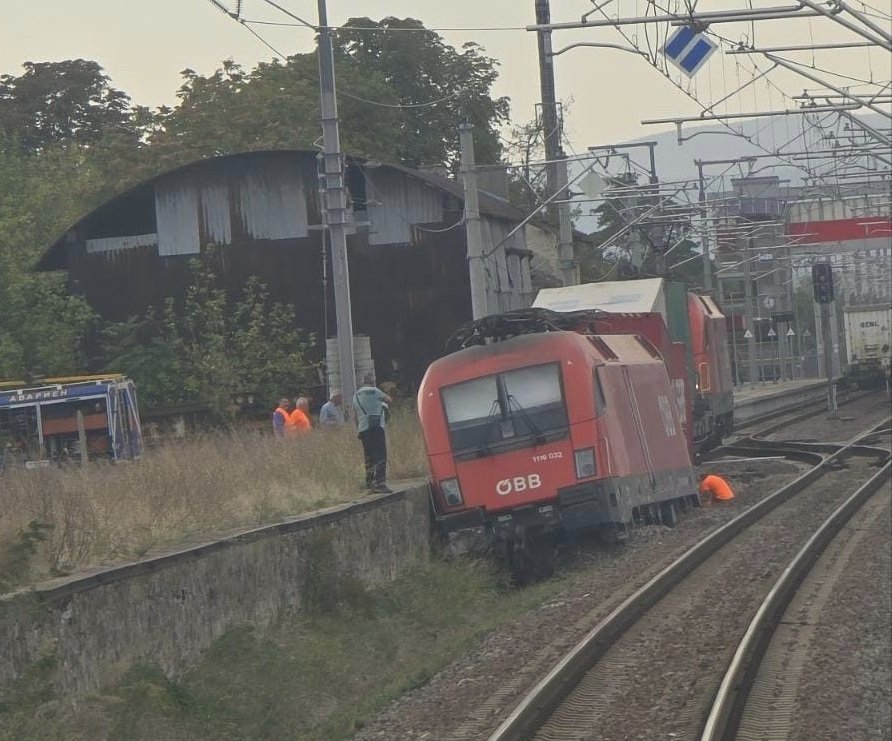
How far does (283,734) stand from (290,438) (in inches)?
457

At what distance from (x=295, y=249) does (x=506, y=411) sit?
22418mm

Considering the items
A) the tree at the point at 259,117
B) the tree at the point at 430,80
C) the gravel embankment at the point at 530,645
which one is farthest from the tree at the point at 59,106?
the gravel embankment at the point at 530,645

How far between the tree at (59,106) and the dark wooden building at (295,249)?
49.6ft

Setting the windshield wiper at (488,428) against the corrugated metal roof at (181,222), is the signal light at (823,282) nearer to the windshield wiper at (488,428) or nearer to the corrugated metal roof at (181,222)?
the corrugated metal roof at (181,222)

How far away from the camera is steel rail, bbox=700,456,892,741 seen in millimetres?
10367

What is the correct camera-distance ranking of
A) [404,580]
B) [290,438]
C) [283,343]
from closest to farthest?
[404,580] → [290,438] → [283,343]

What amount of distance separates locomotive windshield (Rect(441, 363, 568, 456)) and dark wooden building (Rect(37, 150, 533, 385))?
68.9 feet

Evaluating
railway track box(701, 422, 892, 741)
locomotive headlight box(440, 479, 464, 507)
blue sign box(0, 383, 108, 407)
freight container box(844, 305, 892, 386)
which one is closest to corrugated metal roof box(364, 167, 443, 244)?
blue sign box(0, 383, 108, 407)

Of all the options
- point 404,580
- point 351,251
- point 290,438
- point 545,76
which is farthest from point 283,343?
point 404,580

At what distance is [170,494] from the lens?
15.1 metres

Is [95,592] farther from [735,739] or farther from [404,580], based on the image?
[404,580]

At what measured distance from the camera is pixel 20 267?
133ft

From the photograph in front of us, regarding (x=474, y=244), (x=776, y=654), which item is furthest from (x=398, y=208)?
(x=776, y=654)

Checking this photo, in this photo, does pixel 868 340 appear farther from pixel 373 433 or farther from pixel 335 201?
pixel 373 433
